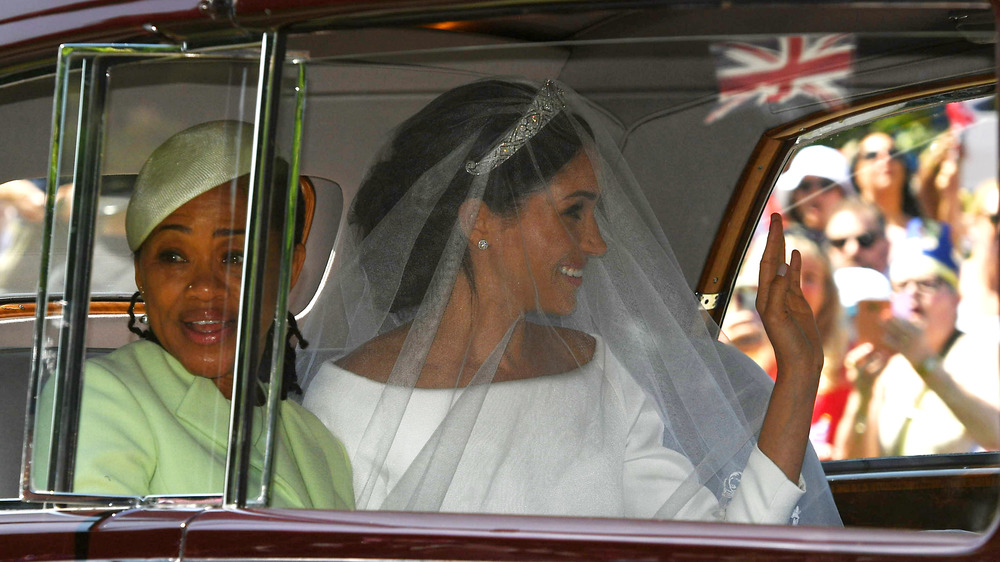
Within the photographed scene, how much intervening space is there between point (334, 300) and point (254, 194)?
2.81 ft

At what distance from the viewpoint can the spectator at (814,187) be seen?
2.93 meters

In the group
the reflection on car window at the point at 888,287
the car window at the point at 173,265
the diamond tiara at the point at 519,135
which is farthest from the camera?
the reflection on car window at the point at 888,287

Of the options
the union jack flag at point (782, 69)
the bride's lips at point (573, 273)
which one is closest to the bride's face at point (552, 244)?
the bride's lips at point (573, 273)

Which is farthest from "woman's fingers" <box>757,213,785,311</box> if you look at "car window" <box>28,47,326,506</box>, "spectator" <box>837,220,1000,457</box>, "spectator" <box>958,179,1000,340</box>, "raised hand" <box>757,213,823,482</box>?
"car window" <box>28,47,326,506</box>

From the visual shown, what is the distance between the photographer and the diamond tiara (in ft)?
7.13

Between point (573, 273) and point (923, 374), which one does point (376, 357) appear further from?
point (923, 374)

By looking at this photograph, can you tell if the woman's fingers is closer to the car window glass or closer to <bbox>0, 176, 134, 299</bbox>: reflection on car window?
the car window glass

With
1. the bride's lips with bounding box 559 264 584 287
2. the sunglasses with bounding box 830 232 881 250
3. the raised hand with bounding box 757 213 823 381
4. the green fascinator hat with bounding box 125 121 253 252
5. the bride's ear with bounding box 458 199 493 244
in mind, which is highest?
the sunglasses with bounding box 830 232 881 250

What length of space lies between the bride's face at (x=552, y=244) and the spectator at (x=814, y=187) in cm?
91

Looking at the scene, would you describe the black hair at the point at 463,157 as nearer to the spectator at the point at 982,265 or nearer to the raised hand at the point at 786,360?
the raised hand at the point at 786,360

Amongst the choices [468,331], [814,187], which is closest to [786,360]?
[468,331]

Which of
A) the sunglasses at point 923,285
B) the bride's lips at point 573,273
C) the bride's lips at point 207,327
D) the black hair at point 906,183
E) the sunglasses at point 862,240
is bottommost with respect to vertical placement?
the bride's lips at point 207,327

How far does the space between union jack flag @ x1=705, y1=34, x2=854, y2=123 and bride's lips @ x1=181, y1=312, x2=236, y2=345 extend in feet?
3.35

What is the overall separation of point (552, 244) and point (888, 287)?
1416 millimetres
